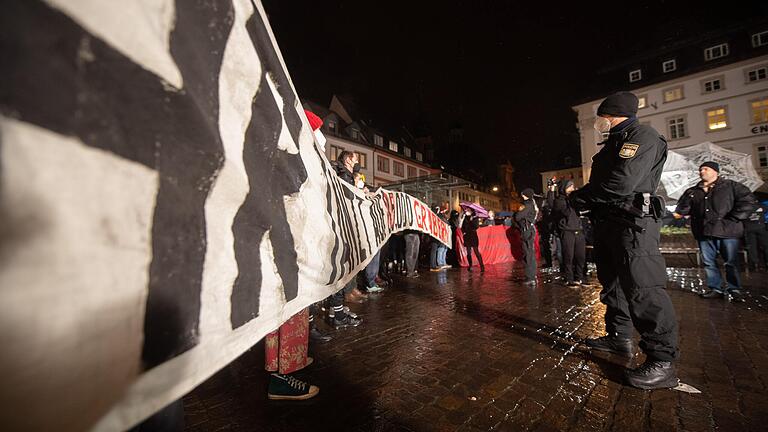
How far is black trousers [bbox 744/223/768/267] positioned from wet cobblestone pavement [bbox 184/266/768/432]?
643 centimetres

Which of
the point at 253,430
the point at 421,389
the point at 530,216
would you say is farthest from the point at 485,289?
the point at 253,430

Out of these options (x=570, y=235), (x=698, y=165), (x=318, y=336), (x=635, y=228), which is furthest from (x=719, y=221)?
(x=698, y=165)

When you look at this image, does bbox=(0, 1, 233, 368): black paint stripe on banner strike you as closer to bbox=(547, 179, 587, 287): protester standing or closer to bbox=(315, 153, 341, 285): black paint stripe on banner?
bbox=(315, 153, 341, 285): black paint stripe on banner

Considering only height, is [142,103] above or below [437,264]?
above

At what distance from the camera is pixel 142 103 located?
2.28ft

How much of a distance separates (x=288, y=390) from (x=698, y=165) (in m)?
15.3

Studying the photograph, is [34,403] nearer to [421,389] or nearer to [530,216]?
[421,389]

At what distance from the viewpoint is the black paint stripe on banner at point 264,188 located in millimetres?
1023

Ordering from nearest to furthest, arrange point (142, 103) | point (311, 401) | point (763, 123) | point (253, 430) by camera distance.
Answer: point (142, 103)
point (253, 430)
point (311, 401)
point (763, 123)

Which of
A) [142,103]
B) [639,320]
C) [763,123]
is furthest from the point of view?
[763,123]

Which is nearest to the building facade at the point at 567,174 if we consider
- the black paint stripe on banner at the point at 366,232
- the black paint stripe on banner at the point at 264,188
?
the black paint stripe on banner at the point at 366,232

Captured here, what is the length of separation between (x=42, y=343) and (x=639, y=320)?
320 centimetres

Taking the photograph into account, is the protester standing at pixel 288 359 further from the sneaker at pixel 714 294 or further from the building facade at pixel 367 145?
the building facade at pixel 367 145

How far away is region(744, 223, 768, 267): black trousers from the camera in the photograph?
820 centimetres
